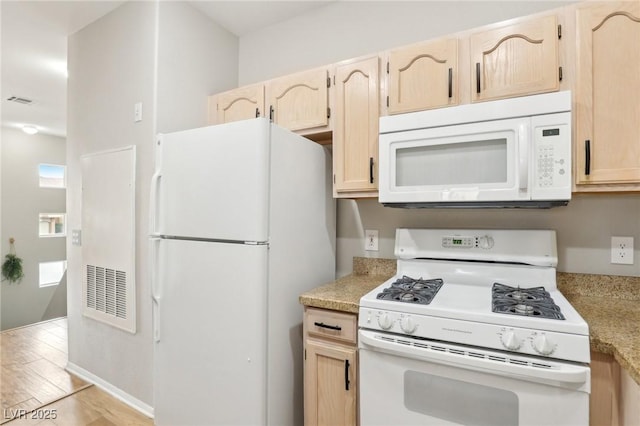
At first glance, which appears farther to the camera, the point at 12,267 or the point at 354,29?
the point at 12,267

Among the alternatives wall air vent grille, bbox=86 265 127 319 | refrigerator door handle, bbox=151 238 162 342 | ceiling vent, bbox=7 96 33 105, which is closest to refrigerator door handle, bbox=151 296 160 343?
refrigerator door handle, bbox=151 238 162 342

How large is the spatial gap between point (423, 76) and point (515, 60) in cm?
39

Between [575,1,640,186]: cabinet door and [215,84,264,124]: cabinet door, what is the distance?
1.64 metres

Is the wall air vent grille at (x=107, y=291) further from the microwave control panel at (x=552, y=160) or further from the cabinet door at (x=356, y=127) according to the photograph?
the microwave control panel at (x=552, y=160)

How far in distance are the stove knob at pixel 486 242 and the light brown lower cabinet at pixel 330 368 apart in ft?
2.48

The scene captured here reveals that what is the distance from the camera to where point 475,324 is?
47.3 inches

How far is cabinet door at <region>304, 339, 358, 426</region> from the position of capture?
1525 mm

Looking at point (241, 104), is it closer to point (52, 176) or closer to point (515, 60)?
point (515, 60)

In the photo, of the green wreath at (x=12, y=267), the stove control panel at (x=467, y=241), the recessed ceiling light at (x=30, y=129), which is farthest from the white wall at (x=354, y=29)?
the green wreath at (x=12, y=267)

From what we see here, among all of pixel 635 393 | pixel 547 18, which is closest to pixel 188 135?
pixel 547 18

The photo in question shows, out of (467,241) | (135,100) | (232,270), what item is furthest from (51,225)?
(467,241)

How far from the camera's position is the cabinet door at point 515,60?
140 cm

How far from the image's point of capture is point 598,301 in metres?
1.50

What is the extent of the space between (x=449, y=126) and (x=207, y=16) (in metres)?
1.94
